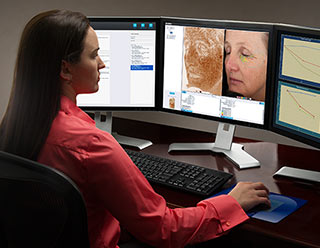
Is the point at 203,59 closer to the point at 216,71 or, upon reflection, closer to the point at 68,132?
the point at 216,71

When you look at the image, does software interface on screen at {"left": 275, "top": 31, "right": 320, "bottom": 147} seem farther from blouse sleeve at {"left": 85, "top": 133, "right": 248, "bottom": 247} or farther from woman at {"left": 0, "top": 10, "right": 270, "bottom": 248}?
woman at {"left": 0, "top": 10, "right": 270, "bottom": 248}

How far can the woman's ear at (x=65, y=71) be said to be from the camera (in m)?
1.14

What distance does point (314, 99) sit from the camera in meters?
1.54

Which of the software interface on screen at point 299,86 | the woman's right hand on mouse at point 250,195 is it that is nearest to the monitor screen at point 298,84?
the software interface on screen at point 299,86

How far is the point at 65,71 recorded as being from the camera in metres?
1.16

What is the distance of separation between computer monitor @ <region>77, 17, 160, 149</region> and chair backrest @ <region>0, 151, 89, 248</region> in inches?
35.9

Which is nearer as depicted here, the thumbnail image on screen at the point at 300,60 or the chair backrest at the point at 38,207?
the chair backrest at the point at 38,207

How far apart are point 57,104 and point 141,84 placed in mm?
846

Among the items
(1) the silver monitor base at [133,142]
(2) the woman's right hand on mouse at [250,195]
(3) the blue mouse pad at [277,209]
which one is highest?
(1) the silver monitor base at [133,142]

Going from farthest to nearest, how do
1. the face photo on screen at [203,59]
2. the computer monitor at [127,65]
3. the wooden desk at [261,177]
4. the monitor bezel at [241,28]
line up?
the computer monitor at [127,65] < the face photo on screen at [203,59] < the monitor bezel at [241,28] < the wooden desk at [261,177]

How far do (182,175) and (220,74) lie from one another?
0.43m

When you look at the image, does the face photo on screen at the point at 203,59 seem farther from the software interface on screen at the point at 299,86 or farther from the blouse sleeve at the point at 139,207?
the blouse sleeve at the point at 139,207

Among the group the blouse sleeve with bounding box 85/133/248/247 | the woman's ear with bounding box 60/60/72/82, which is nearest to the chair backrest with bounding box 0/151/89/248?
the blouse sleeve with bounding box 85/133/248/247

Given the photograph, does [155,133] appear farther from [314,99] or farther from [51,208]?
[51,208]
